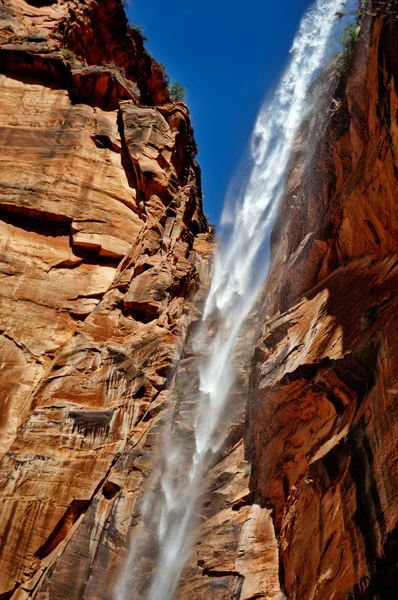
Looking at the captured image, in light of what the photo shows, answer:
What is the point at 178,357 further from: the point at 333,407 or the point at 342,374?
the point at 342,374

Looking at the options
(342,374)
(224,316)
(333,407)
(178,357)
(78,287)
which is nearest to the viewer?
(342,374)

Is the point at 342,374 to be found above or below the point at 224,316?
below

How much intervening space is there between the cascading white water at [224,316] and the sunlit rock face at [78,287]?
95 cm

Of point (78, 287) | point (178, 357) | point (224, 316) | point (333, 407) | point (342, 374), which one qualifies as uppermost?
point (224, 316)

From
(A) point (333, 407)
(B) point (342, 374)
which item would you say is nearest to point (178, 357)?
(A) point (333, 407)

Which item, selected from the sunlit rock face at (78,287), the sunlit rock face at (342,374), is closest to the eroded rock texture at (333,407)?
the sunlit rock face at (342,374)

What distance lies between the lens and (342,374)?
34.9 feet

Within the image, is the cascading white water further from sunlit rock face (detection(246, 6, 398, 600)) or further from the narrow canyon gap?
sunlit rock face (detection(246, 6, 398, 600))

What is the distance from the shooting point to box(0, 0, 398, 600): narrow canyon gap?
10016mm

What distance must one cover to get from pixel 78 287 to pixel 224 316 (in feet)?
28.8

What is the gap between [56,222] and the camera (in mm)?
18172

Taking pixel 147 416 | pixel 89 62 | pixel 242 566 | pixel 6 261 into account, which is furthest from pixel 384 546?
pixel 89 62

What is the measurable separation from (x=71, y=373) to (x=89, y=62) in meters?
17.8

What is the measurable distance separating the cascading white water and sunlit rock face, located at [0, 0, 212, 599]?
3.12 feet
